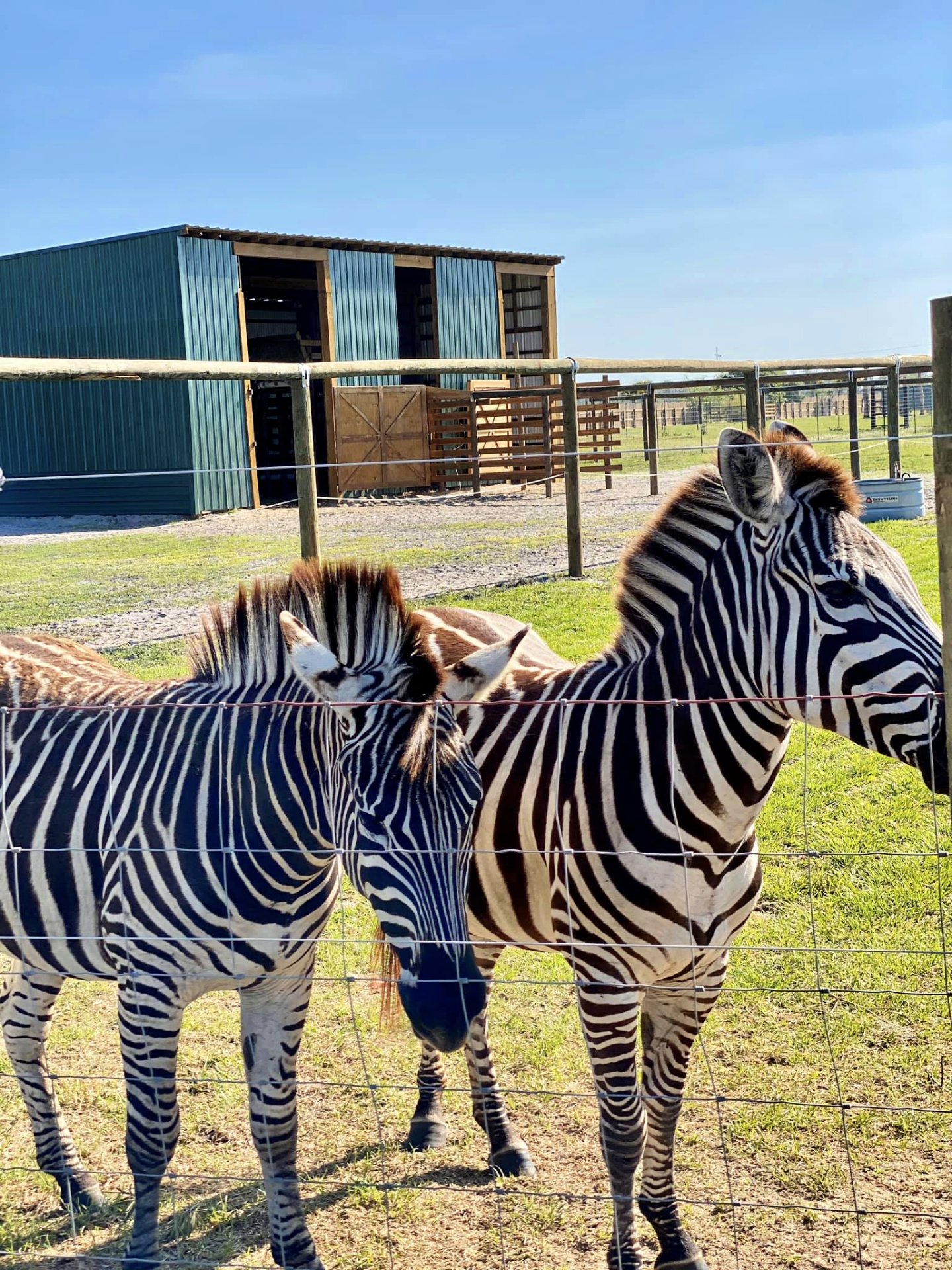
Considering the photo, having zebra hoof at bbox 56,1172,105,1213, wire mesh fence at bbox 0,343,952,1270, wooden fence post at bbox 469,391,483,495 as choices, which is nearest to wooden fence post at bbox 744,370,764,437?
wooden fence post at bbox 469,391,483,495

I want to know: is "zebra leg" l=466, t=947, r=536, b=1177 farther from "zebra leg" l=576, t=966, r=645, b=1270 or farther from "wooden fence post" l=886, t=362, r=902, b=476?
"wooden fence post" l=886, t=362, r=902, b=476

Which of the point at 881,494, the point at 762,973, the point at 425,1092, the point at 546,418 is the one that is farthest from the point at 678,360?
the point at 425,1092

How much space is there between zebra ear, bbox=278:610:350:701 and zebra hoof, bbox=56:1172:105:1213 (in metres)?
1.88

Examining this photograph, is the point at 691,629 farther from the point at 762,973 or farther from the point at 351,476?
the point at 351,476

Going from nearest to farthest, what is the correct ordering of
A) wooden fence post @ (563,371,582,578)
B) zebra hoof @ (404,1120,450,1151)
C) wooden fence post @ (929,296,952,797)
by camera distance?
wooden fence post @ (929,296,952,797)
zebra hoof @ (404,1120,450,1151)
wooden fence post @ (563,371,582,578)

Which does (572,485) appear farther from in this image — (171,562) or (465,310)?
(465,310)

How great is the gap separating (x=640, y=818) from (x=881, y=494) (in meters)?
11.9

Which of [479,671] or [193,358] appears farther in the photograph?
[193,358]

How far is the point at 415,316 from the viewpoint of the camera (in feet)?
93.1

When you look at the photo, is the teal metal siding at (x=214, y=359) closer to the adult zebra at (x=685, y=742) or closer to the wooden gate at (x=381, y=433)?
the wooden gate at (x=381, y=433)

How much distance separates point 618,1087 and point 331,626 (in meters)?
1.45

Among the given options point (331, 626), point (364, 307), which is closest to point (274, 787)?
point (331, 626)

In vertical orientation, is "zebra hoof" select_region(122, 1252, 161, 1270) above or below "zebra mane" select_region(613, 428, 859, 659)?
below

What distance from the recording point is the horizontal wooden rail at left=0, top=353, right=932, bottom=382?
24.2ft
